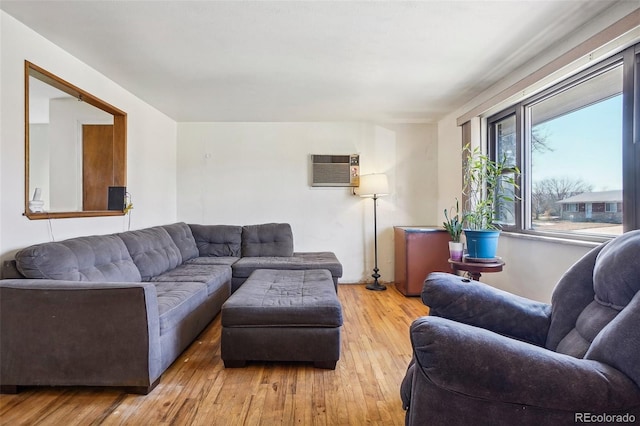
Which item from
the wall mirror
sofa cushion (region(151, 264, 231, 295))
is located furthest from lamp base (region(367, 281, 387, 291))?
the wall mirror

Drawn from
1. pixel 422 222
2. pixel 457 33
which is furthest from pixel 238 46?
pixel 422 222

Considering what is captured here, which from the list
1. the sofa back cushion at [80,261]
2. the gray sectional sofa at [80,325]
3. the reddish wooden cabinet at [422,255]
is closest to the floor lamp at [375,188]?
the reddish wooden cabinet at [422,255]

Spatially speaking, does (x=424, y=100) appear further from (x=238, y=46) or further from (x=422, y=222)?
(x=238, y=46)

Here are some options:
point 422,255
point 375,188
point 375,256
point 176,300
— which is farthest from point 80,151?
point 422,255

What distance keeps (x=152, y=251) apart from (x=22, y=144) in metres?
1.26

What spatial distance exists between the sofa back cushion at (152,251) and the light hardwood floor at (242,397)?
0.86m

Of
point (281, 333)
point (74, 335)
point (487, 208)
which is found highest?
point (487, 208)

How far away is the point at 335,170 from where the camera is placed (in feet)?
14.0

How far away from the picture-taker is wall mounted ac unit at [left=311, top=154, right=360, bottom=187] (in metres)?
4.26

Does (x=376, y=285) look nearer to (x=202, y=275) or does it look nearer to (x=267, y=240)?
(x=267, y=240)

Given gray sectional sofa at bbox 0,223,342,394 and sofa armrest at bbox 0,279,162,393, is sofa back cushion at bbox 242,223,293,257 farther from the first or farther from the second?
sofa armrest at bbox 0,279,162,393

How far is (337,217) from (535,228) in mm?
2296

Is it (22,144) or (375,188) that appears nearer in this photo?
(22,144)

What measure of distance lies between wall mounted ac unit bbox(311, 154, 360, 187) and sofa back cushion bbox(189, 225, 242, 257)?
1.26m
